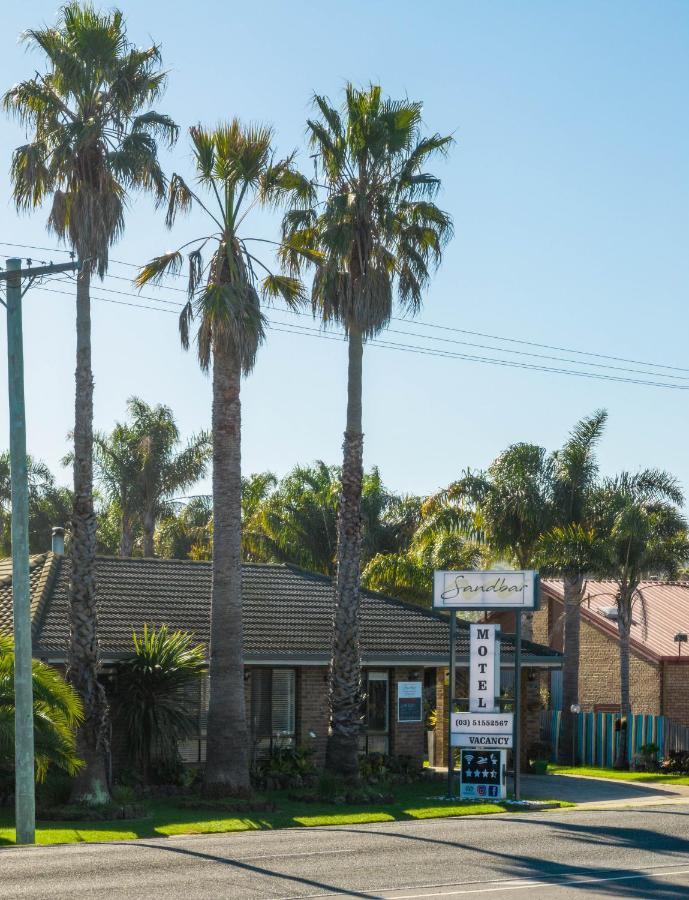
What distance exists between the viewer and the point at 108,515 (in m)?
66.2

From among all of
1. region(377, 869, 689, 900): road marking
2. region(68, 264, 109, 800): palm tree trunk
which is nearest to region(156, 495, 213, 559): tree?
region(68, 264, 109, 800): palm tree trunk

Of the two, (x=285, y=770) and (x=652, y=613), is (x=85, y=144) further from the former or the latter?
(x=652, y=613)

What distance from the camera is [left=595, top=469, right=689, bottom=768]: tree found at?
38688mm

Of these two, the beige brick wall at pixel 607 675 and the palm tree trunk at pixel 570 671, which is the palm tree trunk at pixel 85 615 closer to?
the palm tree trunk at pixel 570 671

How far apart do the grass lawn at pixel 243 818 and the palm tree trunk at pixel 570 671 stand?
12.9 m

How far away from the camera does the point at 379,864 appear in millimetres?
16922

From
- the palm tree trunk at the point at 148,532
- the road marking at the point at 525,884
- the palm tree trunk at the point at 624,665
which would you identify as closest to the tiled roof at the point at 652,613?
Result: the palm tree trunk at the point at 624,665

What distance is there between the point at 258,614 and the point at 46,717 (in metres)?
10.1

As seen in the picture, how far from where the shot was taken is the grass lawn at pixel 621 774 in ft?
117

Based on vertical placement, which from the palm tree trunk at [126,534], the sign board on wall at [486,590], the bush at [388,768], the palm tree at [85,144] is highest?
the palm tree at [85,144]

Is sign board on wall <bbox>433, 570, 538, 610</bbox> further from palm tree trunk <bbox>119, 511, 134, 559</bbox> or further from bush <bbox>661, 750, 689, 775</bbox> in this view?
palm tree trunk <bbox>119, 511, 134, 559</bbox>

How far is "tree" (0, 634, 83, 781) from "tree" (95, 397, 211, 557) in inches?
1389

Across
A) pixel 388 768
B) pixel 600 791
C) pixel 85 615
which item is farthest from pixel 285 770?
pixel 600 791

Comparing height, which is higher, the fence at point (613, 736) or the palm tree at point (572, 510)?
the palm tree at point (572, 510)
